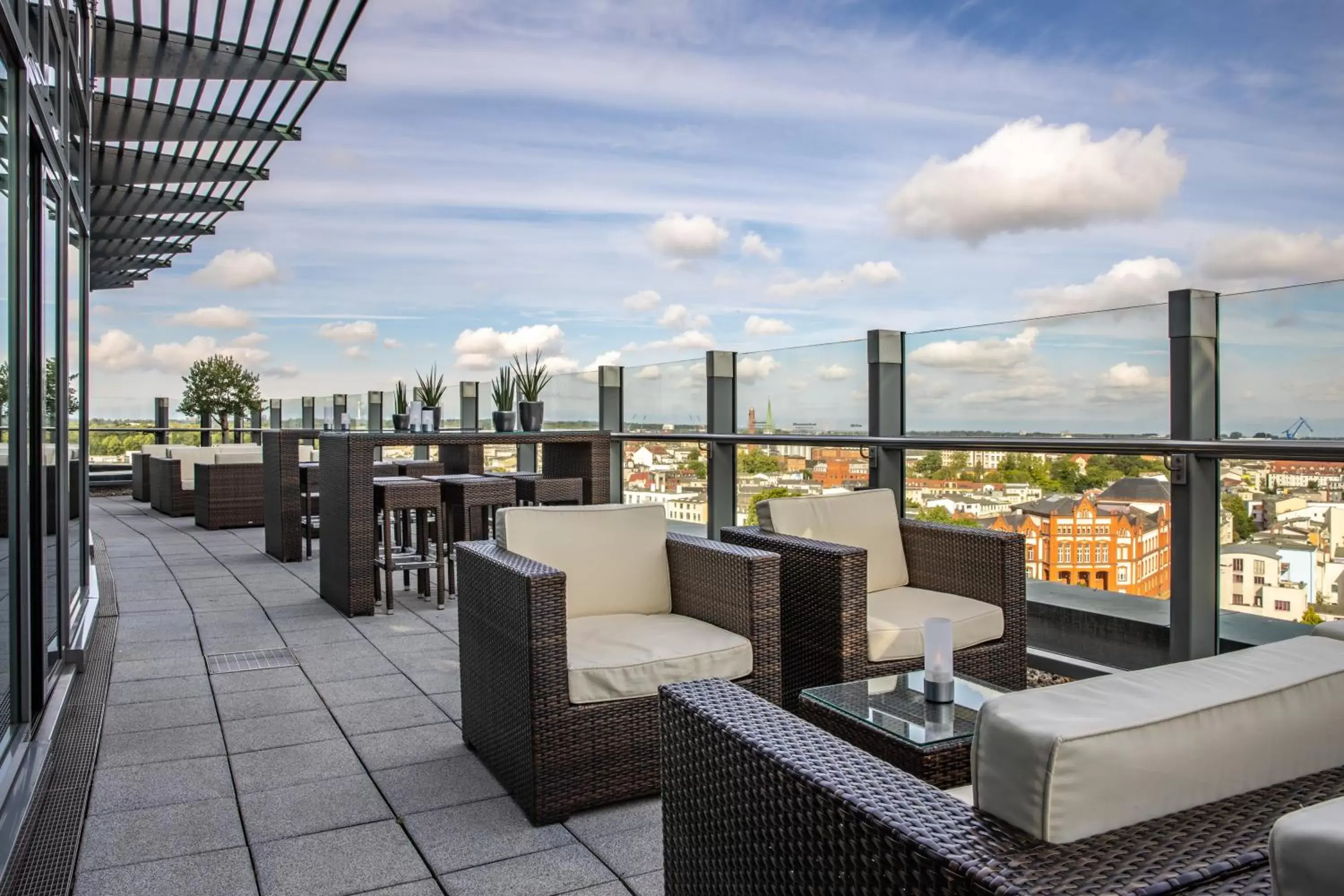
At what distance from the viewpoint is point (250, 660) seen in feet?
13.7

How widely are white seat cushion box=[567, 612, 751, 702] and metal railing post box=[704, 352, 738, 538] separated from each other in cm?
254

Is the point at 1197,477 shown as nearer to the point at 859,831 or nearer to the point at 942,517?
the point at 942,517

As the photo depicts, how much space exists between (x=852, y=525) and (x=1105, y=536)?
1.04 m

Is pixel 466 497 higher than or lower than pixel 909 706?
higher

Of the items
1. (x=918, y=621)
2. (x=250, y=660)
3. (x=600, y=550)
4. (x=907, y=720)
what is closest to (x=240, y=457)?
(x=250, y=660)

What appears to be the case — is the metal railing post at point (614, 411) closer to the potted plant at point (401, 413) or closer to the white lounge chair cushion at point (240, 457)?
the potted plant at point (401, 413)

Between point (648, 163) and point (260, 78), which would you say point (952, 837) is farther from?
point (648, 163)

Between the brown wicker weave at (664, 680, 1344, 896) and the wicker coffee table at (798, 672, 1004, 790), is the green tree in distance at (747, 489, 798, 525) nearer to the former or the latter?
the wicker coffee table at (798, 672, 1004, 790)

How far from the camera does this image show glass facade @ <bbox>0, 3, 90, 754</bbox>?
2.78 meters

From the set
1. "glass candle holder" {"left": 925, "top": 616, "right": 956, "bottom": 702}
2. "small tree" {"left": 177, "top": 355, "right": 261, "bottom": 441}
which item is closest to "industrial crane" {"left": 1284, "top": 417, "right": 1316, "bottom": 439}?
"glass candle holder" {"left": 925, "top": 616, "right": 956, "bottom": 702}

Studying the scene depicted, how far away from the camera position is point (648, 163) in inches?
591

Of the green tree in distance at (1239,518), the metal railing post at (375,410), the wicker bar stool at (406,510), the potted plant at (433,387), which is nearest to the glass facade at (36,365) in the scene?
the wicker bar stool at (406,510)

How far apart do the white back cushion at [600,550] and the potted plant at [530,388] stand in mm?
2594

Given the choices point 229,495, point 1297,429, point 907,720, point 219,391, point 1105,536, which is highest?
point 219,391
